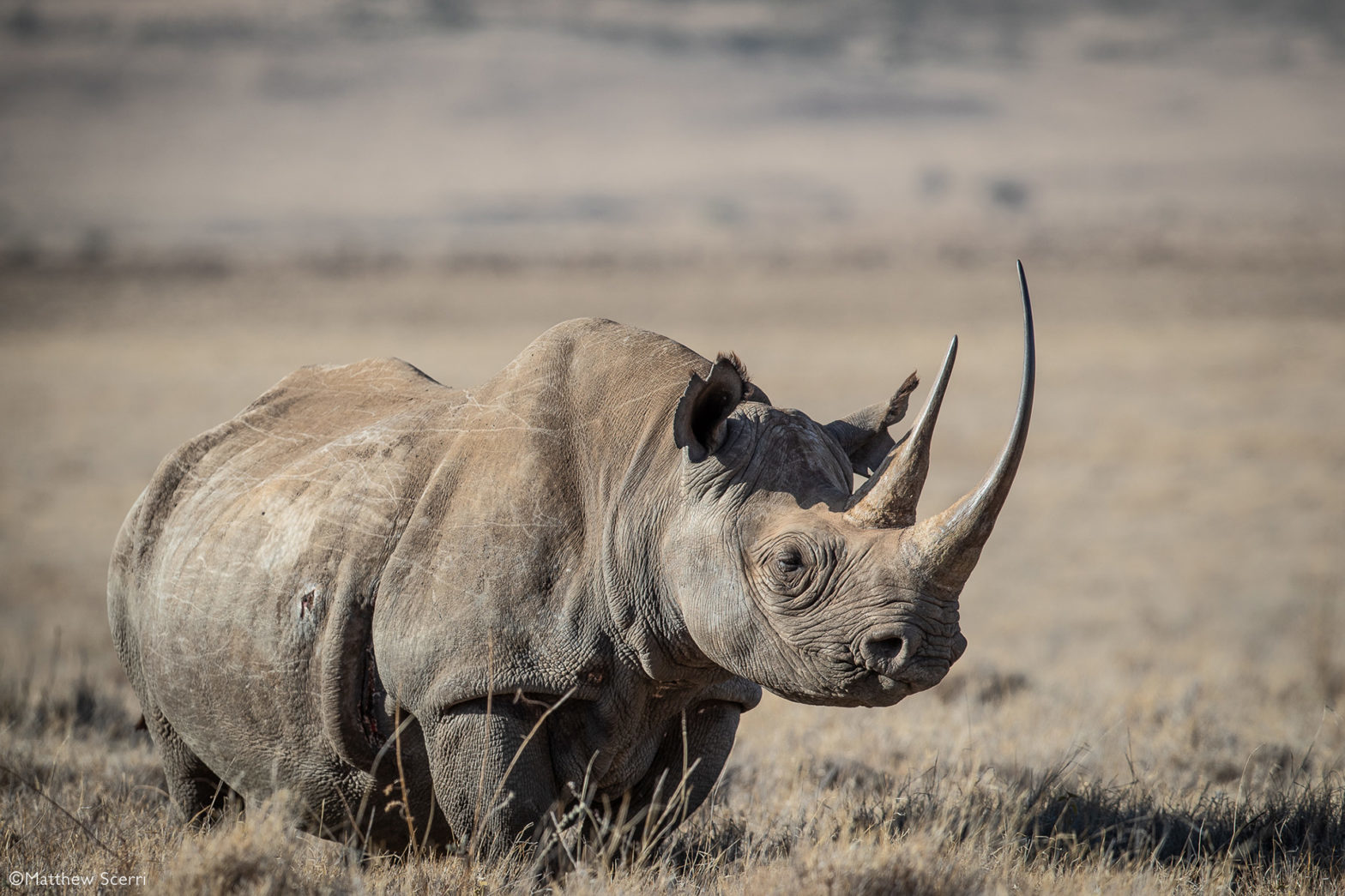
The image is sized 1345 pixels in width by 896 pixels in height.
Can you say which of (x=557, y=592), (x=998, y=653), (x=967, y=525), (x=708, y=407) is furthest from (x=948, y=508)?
(x=998, y=653)

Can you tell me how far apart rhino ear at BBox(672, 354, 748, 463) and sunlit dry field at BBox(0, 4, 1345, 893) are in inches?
51.1

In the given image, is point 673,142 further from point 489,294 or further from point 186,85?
point 489,294

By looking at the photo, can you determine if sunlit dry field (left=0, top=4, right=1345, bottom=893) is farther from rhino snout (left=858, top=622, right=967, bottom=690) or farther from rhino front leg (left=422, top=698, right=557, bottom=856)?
rhino snout (left=858, top=622, right=967, bottom=690)

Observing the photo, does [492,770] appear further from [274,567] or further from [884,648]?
[884,648]

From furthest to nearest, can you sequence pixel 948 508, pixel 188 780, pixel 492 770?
pixel 188 780 → pixel 492 770 → pixel 948 508

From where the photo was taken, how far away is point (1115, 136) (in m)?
162

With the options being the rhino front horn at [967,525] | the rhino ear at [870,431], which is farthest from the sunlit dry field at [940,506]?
the rhino ear at [870,431]

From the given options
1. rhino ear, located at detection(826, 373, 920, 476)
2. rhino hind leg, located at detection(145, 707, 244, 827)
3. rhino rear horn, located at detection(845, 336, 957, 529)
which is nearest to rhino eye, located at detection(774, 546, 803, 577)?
rhino rear horn, located at detection(845, 336, 957, 529)

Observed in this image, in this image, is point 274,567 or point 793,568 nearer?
point 793,568

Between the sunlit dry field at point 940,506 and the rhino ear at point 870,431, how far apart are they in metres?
1.20

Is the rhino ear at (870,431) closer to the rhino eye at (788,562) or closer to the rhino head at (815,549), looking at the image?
the rhino head at (815,549)

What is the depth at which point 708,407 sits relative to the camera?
4145 millimetres

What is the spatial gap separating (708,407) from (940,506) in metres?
11.4

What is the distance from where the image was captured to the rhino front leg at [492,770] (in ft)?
13.4
